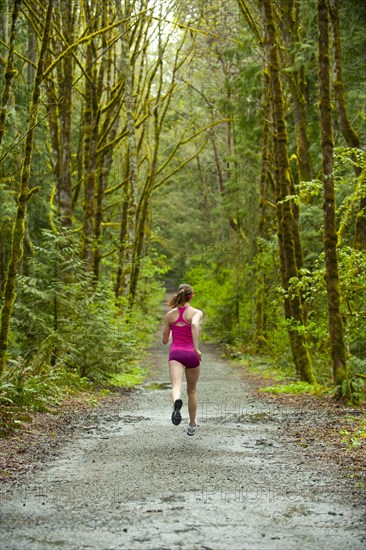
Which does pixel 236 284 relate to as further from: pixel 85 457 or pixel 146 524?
pixel 146 524

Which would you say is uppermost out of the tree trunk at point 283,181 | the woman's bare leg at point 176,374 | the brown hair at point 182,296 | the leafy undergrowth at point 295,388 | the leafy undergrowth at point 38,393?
the tree trunk at point 283,181

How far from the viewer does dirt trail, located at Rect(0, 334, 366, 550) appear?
471cm

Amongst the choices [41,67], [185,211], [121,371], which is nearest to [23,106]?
[121,371]

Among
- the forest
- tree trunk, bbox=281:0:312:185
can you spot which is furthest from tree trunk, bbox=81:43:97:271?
tree trunk, bbox=281:0:312:185

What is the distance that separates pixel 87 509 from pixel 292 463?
9.08ft

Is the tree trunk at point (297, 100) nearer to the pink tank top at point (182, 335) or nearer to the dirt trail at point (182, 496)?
the dirt trail at point (182, 496)

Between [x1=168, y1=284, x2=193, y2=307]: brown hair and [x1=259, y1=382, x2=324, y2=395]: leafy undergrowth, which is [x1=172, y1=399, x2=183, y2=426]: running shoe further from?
[x1=259, y1=382, x2=324, y2=395]: leafy undergrowth

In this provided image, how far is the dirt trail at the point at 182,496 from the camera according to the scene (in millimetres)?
4707

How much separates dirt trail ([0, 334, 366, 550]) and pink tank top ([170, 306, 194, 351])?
3.78ft

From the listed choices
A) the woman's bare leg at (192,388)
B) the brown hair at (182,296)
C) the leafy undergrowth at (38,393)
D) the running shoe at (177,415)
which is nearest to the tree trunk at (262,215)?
the leafy undergrowth at (38,393)

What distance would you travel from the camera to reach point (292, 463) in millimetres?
7523

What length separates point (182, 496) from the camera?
5918mm

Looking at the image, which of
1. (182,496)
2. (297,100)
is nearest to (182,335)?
(182,496)

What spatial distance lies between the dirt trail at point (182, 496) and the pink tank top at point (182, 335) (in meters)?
1.15
